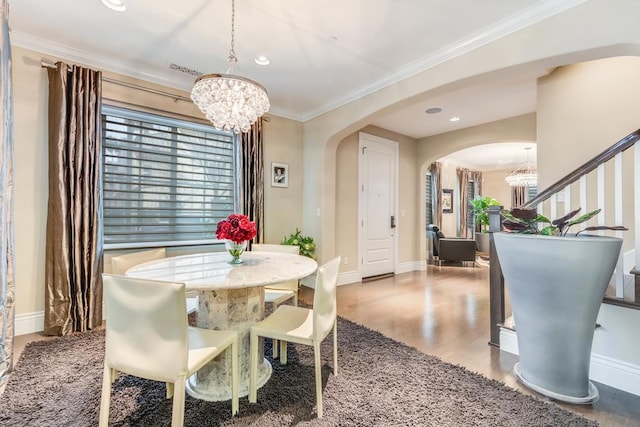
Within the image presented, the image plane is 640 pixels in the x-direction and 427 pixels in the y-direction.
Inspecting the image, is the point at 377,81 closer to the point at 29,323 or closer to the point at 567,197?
the point at 567,197

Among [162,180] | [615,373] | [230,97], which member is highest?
[230,97]

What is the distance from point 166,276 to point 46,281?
6.30ft

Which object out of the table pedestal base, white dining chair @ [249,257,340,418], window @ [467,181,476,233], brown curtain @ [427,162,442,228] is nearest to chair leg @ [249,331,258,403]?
white dining chair @ [249,257,340,418]

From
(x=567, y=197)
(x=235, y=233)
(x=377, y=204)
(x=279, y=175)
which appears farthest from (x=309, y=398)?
(x=377, y=204)

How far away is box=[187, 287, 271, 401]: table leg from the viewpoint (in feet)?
5.55

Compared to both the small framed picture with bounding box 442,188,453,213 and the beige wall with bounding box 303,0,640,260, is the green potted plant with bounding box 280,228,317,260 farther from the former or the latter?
the small framed picture with bounding box 442,188,453,213

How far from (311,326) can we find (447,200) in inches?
292

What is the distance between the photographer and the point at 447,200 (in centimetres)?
801

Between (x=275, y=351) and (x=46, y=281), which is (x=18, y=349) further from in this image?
(x=275, y=351)

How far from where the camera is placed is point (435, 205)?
730 centimetres

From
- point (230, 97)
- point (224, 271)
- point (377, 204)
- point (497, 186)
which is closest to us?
point (224, 271)

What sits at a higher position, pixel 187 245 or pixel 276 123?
pixel 276 123

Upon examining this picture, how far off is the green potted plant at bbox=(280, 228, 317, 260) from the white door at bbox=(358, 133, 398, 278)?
1.06m

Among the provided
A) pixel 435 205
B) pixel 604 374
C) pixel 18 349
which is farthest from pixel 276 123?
pixel 435 205
